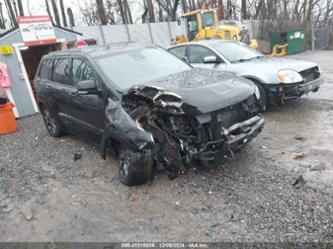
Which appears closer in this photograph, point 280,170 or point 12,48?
point 280,170

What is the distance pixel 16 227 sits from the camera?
3625 mm

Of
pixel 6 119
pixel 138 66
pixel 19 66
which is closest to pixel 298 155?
pixel 138 66

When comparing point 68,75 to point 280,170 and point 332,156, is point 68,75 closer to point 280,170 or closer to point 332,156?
point 280,170

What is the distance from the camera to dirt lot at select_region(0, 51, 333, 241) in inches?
121

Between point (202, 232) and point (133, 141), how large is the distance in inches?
53.3

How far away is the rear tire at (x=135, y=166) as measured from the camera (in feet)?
12.3

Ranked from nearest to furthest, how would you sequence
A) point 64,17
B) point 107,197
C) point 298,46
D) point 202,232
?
point 202,232
point 107,197
point 298,46
point 64,17

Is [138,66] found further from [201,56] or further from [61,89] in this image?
[201,56]


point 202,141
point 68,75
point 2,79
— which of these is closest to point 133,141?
point 202,141

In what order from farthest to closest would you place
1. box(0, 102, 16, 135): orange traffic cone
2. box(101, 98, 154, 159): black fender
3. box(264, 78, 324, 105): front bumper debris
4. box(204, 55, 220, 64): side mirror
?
1. box(0, 102, 16, 135): orange traffic cone
2. box(204, 55, 220, 64): side mirror
3. box(264, 78, 324, 105): front bumper debris
4. box(101, 98, 154, 159): black fender

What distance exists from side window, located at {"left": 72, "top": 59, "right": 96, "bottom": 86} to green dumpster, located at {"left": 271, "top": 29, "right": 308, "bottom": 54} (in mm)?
17142

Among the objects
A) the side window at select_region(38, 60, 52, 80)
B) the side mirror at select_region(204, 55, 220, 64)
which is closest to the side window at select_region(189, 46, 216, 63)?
the side mirror at select_region(204, 55, 220, 64)

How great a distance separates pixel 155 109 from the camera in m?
3.71

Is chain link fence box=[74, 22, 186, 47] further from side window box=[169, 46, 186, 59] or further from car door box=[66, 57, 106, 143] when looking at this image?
car door box=[66, 57, 106, 143]
